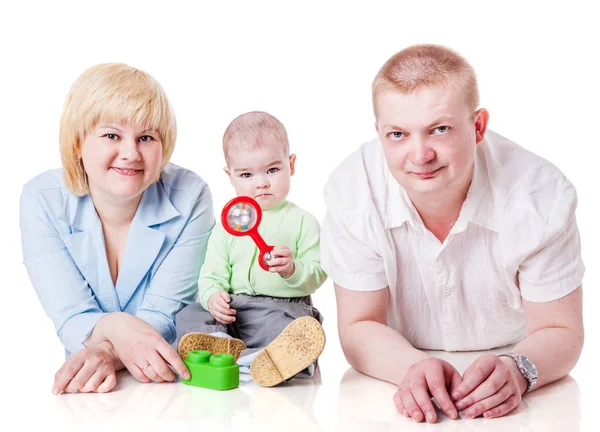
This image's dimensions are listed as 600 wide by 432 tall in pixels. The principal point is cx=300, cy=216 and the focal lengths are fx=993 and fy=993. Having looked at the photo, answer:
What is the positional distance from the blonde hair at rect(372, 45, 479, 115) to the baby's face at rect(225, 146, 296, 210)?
622mm

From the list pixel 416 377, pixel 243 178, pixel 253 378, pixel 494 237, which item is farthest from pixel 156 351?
pixel 494 237

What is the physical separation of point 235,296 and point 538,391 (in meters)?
1.21

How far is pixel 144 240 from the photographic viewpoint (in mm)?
4035

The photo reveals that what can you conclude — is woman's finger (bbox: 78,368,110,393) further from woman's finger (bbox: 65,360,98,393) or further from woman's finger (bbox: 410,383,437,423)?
woman's finger (bbox: 410,383,437,423)

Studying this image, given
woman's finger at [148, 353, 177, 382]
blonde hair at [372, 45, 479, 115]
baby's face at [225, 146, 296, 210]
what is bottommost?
woman's finger at [148, 353, 177, 382]

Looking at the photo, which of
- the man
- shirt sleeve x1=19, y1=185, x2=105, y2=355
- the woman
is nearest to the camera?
the man

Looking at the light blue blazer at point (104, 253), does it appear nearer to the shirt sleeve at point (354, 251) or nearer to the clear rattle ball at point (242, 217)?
the clear rattle ball at point (242, 217)

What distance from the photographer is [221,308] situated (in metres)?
3.79

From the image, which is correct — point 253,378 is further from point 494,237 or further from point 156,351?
point 494,237

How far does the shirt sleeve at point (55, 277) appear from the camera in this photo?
3873 mm

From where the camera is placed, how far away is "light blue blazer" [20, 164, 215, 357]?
3.94 metres

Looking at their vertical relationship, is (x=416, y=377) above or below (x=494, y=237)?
below

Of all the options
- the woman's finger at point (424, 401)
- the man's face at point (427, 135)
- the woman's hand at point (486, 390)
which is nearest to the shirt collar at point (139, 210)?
the man's face at point (427, 135)

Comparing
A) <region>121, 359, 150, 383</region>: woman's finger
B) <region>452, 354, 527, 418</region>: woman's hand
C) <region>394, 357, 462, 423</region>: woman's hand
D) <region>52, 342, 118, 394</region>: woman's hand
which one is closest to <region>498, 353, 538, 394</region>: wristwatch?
<region>452, 354, 527, 418</region>: woman's hand
